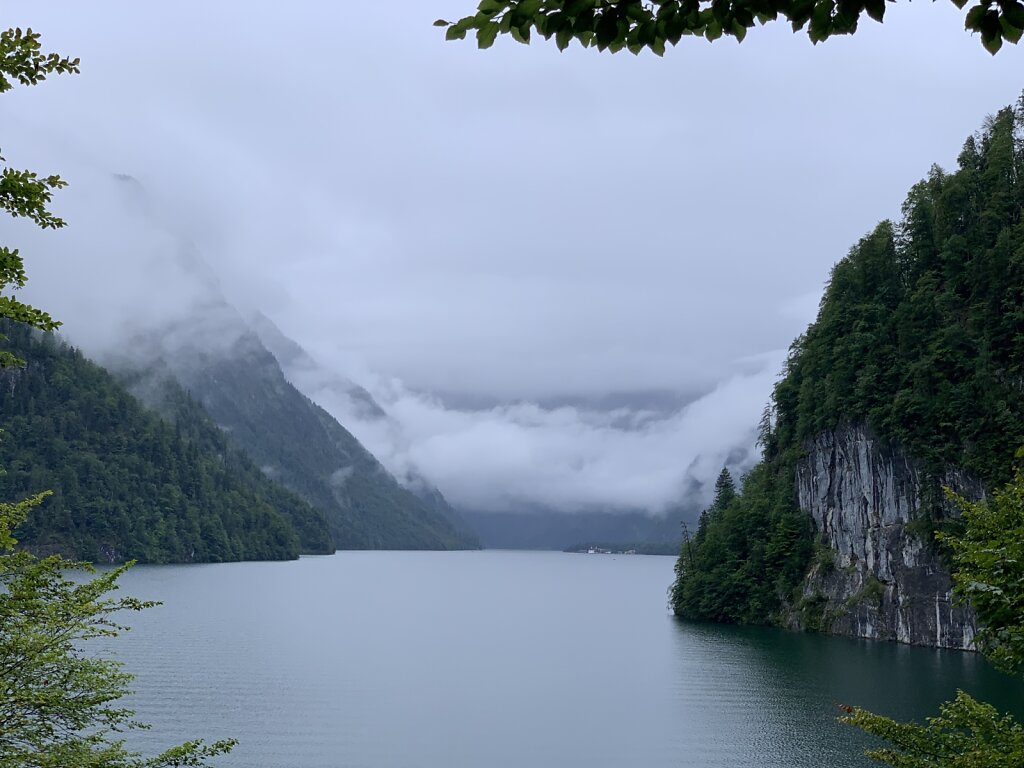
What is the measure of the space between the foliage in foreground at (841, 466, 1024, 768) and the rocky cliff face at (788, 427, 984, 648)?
67.2m

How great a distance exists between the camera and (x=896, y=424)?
90938 mm

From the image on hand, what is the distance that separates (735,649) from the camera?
85.6 metres

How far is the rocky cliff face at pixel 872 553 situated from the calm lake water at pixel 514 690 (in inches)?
150

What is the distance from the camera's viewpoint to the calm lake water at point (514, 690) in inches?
1924

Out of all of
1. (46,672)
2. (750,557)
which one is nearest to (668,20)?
(46,672)

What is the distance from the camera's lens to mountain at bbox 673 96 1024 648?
83625mm

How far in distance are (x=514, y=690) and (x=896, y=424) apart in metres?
49.4

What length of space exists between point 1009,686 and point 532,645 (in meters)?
50.4

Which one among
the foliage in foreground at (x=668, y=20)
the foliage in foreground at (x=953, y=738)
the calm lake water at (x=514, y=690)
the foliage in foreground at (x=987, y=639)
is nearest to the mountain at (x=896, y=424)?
the calm lake water at (x=514, y=690)

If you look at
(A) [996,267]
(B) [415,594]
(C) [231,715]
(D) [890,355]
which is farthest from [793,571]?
(B) [415,594]

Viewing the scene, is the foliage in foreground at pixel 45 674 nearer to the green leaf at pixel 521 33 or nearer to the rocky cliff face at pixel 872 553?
the green leaf at pixel 521 33

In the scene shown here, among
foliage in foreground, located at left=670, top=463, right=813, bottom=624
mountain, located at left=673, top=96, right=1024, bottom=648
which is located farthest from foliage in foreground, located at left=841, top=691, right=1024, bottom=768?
foliage in foreground, located at left=670, top=463, right=813, bottom=624

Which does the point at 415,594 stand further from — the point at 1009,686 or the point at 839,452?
the point at 1009,686

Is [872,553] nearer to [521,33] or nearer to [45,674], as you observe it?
[45,674]
